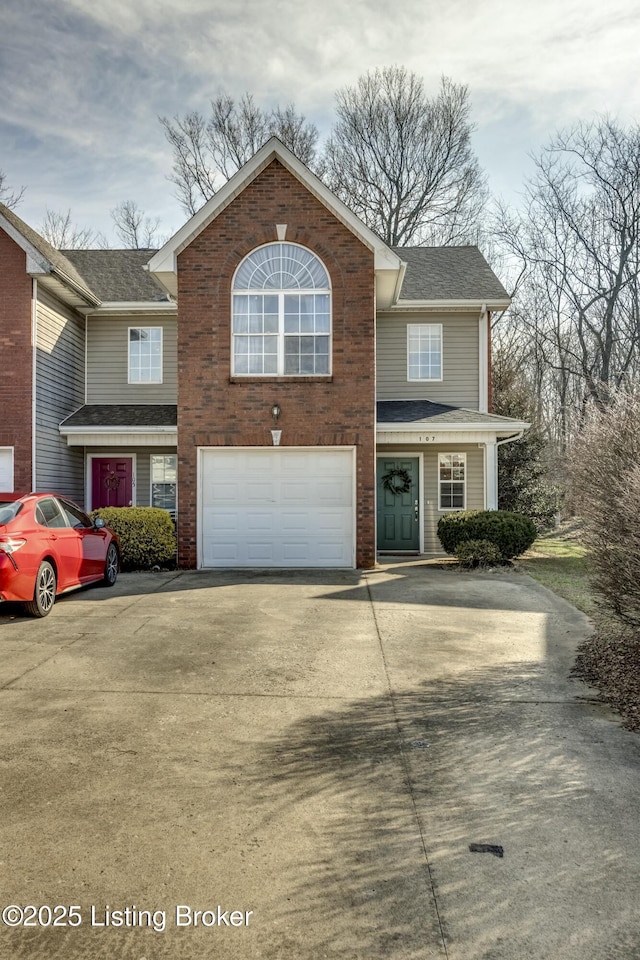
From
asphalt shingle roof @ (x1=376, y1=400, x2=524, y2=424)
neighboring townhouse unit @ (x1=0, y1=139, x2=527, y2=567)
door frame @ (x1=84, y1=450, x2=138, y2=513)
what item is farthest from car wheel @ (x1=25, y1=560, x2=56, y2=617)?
asphalt shingle roof @ (x1=376, y1=400, x2=524, y2=424)

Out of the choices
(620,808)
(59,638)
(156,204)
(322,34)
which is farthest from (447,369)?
(156,204)

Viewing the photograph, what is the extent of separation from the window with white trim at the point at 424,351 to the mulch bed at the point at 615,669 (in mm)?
10254

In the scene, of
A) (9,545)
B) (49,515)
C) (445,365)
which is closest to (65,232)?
(445,365)

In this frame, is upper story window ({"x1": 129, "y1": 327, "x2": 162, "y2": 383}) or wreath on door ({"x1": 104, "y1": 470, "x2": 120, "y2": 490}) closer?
wreath on door ({"x1": 104, "y1": 470, "x2": 120, "y2": 490})

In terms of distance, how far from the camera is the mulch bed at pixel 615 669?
17.4 ft

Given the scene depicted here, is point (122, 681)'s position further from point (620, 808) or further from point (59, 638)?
point (620, 808)

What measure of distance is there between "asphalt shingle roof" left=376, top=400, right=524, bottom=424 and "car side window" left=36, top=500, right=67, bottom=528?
7630mm

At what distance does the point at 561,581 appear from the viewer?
39.1 feet

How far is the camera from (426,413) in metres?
15.4

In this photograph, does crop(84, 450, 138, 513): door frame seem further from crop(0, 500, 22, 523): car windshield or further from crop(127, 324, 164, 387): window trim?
crop(0, 500, 22, 523): car windshield

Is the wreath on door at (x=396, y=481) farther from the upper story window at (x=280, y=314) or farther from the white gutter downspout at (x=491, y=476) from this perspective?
the upper story window at (x=280, y=314)

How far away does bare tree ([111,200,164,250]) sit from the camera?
33000 millimetres

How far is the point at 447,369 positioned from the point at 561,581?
22.1ft

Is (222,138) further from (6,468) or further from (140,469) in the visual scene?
(6,468)
